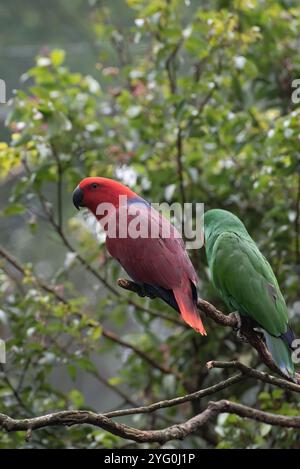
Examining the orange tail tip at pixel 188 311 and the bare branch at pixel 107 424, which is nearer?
the bare branch at pixel 107 424

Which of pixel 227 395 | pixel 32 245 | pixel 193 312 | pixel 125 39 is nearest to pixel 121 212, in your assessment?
pixel 193 312

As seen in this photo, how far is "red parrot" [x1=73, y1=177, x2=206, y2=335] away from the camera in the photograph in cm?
147

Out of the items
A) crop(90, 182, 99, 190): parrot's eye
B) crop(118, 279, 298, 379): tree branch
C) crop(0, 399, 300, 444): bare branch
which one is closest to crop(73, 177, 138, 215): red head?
crop(90, 182, 99, 190): parrot's eye

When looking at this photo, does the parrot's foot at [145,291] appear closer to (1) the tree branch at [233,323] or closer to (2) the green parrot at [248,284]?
(1) the tree branch at [233,323]

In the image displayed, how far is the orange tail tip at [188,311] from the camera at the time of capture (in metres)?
1.42

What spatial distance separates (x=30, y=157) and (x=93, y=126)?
0.91ft

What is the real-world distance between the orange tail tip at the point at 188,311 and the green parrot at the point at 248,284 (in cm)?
26

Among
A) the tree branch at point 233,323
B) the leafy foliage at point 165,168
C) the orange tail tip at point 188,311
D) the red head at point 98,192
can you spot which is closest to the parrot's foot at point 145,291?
the tree branch at point 233,323

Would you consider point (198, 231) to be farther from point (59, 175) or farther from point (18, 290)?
point (18, 290)

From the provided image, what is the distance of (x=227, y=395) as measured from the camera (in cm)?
275

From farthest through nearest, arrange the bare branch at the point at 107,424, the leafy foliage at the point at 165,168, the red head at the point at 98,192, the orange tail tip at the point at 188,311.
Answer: the leafy foliage at the point at 165,168, the red head at the point at 98,192, the orange tail tip at the point at 188,311, the bare branch at the point at 107,424

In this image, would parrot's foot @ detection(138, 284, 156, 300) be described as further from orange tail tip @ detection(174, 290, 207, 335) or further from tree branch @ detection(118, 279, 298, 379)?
orange tail tip @ detection(174, 290, 207, 335)

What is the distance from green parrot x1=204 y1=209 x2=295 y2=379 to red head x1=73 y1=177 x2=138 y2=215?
0.26m

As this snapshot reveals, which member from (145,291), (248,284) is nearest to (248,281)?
(248,284)
